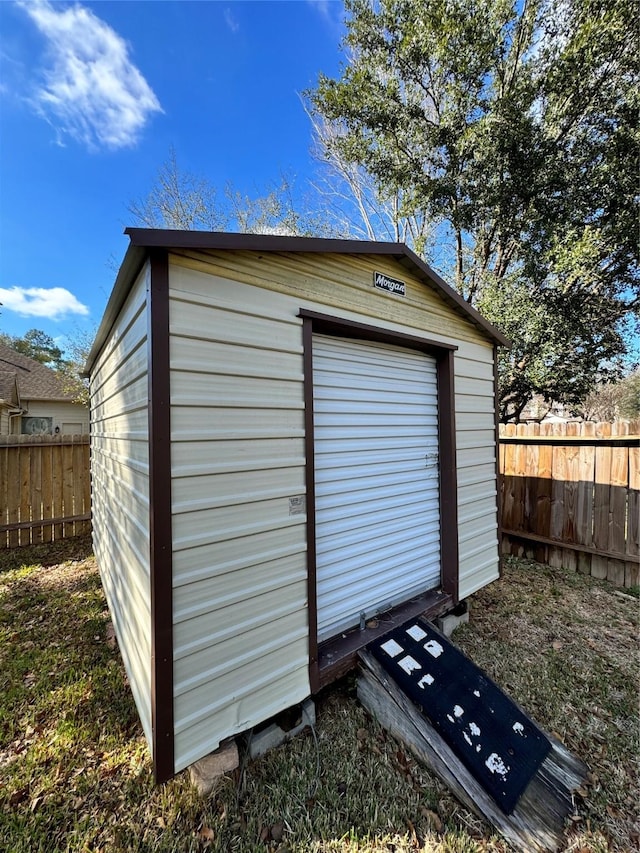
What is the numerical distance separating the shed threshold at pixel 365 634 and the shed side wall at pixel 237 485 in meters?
0.21

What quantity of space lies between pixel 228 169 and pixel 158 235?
1077 cm

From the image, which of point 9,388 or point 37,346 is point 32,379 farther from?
point 37,346

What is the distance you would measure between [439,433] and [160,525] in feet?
8.87

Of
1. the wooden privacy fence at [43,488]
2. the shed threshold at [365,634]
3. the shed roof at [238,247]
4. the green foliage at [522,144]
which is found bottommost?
the shed threshold at [365,634]

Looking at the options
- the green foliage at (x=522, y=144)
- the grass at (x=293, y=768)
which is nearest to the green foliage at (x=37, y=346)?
the green foliage at (x=522, y=144)

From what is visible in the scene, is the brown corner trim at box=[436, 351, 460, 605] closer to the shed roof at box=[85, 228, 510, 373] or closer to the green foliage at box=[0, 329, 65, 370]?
the shed roof at box=[85, 228, 510, 373]

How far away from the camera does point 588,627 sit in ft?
11.4

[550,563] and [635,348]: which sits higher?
[635,348]

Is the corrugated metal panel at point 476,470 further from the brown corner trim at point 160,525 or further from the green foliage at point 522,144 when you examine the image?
the green foliage at point 522,144

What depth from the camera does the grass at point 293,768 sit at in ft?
5.48

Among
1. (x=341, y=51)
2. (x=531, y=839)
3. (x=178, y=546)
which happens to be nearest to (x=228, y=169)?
(x=341, y=51)

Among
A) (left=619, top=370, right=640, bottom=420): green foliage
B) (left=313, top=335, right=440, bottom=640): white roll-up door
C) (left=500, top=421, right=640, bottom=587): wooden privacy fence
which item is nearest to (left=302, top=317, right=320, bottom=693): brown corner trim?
(left=313, top=335, right=440, bottom=640): white roll-up door

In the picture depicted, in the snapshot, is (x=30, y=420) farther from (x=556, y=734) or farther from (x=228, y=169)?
(x=556, y=734)

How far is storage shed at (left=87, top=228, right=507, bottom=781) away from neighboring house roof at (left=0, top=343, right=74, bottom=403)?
14.6 meters
